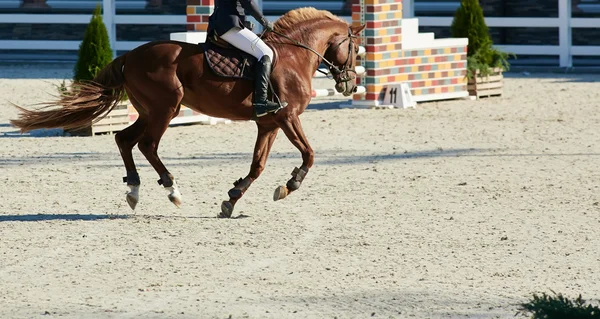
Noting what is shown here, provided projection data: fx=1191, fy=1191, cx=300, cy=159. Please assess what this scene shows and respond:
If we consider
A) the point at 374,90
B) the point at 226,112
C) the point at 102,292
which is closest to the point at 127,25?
the point at 374,90

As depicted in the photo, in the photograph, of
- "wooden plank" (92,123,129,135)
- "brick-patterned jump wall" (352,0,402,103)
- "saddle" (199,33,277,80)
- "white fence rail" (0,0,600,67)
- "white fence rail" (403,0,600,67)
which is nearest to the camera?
"saddle" (199,33,277,80)

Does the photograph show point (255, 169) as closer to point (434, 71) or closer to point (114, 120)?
point (114, 120)

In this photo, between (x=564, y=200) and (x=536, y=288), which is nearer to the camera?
(x=536, y=288)

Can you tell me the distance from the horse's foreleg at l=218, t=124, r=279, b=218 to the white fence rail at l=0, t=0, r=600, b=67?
13.3 m

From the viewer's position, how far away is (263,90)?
1001 cm

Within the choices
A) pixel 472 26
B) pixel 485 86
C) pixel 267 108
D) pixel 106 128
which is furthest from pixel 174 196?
pixel 472 26

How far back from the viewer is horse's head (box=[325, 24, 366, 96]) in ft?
35.5

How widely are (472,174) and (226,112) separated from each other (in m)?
3.07

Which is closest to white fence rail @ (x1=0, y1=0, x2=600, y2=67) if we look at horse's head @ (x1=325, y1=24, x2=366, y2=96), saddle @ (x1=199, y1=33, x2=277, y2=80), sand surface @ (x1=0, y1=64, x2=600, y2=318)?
sand surface @ (x1=0, y1=64, x2=600, y2=318)

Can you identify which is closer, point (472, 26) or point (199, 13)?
point (199, 13)

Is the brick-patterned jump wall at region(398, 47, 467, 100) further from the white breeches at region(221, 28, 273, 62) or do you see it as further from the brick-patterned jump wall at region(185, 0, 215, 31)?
the white breeches at region(221, 28, 273, 62)

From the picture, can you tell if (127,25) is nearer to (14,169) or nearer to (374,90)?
(374,90)

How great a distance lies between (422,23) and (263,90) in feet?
48.0

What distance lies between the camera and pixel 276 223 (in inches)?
386
